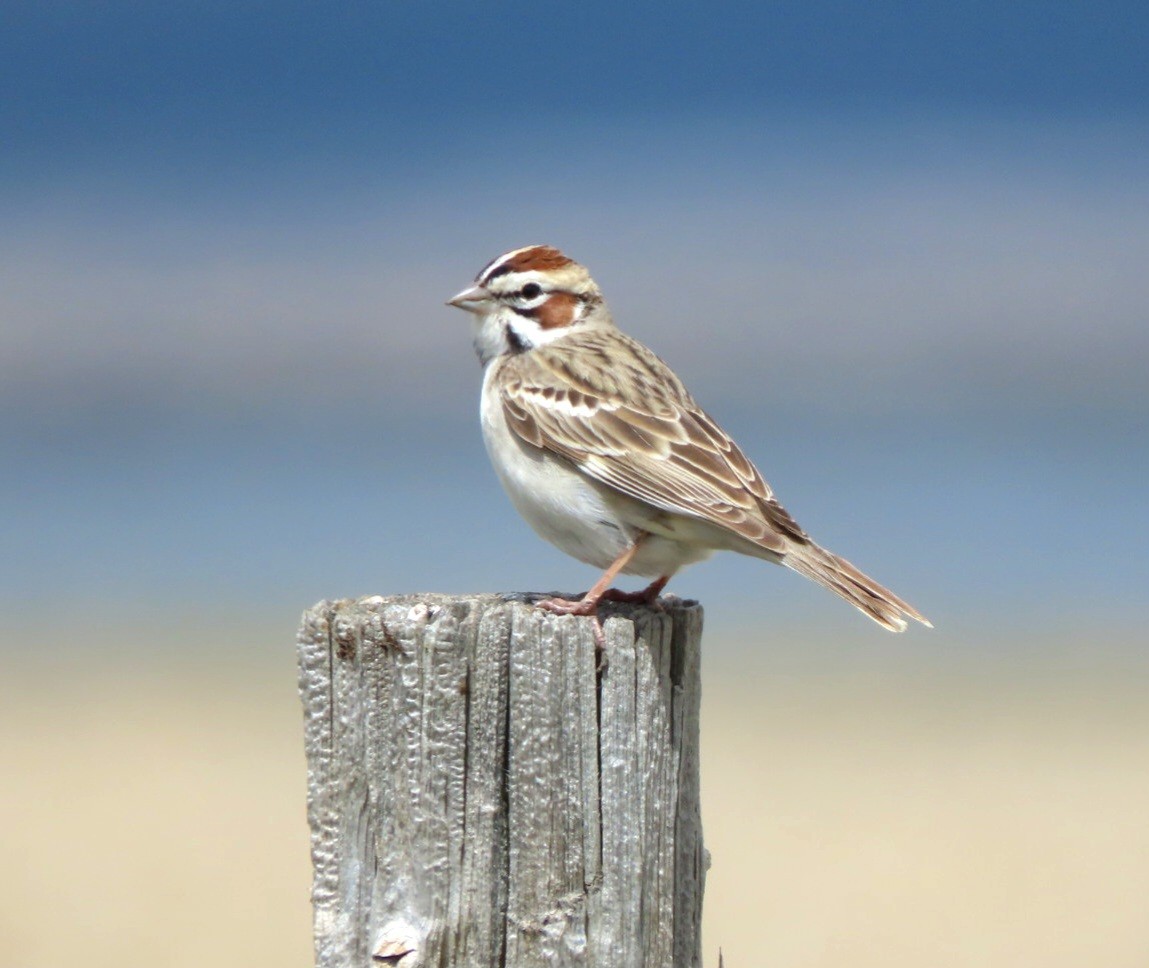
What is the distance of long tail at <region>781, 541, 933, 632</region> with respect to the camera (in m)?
6.47

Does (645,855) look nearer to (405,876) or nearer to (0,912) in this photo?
(405,876)

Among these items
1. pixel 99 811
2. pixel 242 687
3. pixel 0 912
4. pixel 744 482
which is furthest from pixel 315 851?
pixel 242 687

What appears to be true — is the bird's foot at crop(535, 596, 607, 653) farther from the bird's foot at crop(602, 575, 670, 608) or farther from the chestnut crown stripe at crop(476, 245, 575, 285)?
the chestnut crown stripe at crop(476, 245, 575, 285)

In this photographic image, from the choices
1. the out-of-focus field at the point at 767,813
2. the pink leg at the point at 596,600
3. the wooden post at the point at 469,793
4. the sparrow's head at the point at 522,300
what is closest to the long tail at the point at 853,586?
the pink leg at the point at 596,600

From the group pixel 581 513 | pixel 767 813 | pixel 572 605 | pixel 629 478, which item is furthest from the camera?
pixel 767 813

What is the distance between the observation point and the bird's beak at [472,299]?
25.5 feet

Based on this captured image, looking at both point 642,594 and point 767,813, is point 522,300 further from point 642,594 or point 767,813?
point 767,813

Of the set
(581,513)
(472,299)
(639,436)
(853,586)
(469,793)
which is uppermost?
(472,299)

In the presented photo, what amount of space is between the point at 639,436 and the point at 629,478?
32cm

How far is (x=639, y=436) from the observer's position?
6973 millimetres

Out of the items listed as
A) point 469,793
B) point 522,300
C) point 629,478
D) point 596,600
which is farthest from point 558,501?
point 469,793

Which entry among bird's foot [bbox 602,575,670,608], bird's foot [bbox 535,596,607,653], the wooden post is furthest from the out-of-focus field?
the wooden post

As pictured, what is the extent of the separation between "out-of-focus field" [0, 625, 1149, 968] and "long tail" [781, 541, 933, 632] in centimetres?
525

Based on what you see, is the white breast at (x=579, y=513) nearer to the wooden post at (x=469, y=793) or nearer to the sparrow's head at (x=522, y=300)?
the sparrow's head at (x=522, y=300)
